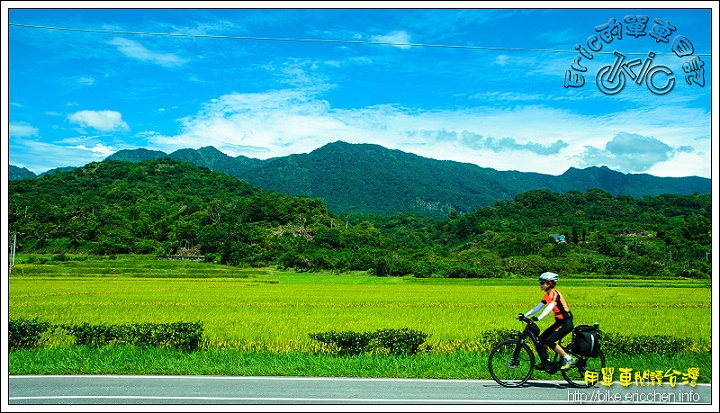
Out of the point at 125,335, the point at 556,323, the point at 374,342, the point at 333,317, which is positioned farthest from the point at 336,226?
the point at 556,323

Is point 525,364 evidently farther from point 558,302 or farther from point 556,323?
point 558,302

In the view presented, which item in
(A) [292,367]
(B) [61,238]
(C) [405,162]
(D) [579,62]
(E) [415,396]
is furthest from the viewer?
(B) [61,238]

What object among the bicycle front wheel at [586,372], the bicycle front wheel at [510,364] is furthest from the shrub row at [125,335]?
the bicycle front wheel at [586,372]

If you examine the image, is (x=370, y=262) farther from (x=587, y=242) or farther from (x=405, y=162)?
(x=587, y=242)

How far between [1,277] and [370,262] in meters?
25.5

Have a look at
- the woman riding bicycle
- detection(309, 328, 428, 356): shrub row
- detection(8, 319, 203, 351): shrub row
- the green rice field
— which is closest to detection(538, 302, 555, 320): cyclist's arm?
the woman riding bicycle

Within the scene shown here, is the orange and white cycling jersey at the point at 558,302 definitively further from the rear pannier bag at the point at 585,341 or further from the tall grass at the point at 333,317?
the tall grass at the point at 333,317

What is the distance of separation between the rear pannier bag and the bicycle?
77mm

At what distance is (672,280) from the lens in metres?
18.9

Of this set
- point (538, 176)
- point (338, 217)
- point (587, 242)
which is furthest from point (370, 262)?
point (538, 176)

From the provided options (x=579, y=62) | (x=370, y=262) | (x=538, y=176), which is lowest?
(x=370, y=262)

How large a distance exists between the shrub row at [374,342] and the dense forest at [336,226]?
8.58 meters

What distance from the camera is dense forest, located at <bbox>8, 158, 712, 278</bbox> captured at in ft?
54.9

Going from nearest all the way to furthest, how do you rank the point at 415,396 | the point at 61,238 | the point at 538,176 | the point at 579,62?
the point at 415,396
the point at 579,62
the point at 538,176
the point at 61,238
